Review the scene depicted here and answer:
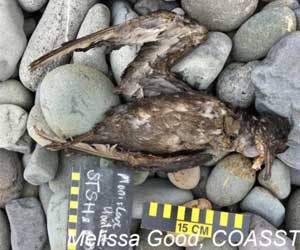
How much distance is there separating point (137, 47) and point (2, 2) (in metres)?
0.90

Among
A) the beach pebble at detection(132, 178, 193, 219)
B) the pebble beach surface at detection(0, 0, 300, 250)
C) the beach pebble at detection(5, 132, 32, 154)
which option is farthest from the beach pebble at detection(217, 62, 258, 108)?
the beach pebble at detection(5, 132, 32, 154)

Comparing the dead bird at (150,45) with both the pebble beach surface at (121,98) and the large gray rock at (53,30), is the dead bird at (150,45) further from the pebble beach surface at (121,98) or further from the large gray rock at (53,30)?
the large gray rock at (53,30)

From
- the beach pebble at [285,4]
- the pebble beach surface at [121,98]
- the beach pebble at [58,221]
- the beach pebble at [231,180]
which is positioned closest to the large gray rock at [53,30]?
the pebble beach surface at [121,98]

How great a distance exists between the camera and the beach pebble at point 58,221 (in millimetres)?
2342

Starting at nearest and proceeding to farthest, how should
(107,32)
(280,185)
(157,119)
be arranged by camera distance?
1. (107,32)
2. (157,119)
3. (280,185)

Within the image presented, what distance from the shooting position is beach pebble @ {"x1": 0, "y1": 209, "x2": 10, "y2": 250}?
251cm

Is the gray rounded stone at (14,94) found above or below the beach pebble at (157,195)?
above

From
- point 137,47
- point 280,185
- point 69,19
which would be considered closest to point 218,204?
point 280,185

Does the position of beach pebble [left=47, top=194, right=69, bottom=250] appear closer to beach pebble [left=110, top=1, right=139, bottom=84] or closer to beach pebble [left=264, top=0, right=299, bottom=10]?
Result: beach pebble [left=110, top=1, right=139, bottom=84]

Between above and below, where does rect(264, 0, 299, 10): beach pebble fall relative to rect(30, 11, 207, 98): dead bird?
above

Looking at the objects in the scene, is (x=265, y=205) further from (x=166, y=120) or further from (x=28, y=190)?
(x=28, y=190)

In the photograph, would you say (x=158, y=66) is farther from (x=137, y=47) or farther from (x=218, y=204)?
(x=218, y=204)

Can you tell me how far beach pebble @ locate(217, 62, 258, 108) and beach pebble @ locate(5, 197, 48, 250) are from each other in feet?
4.37

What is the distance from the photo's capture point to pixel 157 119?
207 cm
